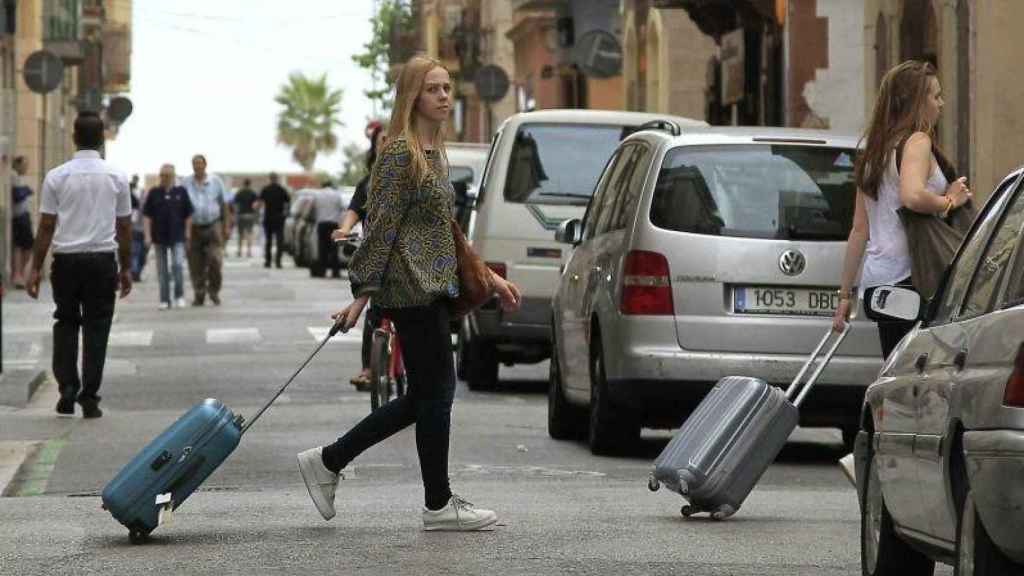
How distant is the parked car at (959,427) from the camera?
6.00m

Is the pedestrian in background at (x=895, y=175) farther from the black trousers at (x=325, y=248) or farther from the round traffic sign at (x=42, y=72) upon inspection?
the black trousers at (x=325, y=248)

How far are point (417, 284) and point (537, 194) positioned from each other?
8904mm

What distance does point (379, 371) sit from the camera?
15.7 metres

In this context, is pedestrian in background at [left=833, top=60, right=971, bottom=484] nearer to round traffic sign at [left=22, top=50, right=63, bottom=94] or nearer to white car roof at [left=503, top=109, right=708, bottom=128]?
white car roof at [left=503, top=109, right=708, bottom=128]

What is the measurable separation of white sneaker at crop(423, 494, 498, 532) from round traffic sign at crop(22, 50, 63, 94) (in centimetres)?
2876

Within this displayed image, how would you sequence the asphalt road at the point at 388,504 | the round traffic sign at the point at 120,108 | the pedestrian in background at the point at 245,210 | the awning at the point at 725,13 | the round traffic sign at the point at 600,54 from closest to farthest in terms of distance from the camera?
the asphalt road at the point at 388,504
the awning at the point at 725,13
the round traffic sign at the point at 600,54
the round traffic sign at the point at 120,108
the pedestrian in background at the point at 245,210

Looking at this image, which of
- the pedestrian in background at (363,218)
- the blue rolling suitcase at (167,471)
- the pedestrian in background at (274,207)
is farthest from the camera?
the pedestrian in background at (274,207)

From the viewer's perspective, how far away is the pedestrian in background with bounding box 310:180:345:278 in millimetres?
49625

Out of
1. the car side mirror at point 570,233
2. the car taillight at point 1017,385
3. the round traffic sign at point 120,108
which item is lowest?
the car taillight at point 1017,385

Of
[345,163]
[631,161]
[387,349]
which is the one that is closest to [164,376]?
[387,349]

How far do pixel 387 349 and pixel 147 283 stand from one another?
3068cm

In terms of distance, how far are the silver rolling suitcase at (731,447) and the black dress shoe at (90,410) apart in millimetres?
7050

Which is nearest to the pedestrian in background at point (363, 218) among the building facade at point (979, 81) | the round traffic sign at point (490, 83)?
the building facade at point (979, 81)

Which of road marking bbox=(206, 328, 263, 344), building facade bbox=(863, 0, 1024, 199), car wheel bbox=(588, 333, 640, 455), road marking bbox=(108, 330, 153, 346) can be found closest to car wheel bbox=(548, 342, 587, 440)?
car wheel bbox=(588, 333, 640, 455)
